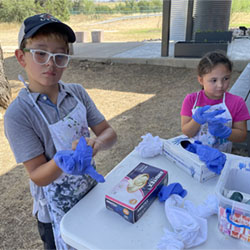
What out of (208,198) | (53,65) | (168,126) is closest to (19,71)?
(168,126)

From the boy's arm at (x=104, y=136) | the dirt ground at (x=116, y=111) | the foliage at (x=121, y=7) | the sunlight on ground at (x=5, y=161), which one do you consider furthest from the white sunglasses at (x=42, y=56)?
the foliage at (x=121, y=7)

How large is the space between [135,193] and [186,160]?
381 millimetres

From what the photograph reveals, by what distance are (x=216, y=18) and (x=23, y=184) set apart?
877cm

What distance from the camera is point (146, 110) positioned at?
460 cm

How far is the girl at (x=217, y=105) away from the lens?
167cm

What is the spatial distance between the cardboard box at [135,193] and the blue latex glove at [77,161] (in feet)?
0.32

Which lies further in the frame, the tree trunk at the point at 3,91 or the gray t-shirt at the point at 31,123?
the tree trunk at the point at 3,91

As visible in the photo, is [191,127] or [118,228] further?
[191,127]

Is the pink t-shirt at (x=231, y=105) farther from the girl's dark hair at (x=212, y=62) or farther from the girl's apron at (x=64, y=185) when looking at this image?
the girl's apron at (x=64, y=185)

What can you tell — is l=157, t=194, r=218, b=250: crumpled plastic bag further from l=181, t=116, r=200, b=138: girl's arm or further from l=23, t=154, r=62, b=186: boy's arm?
l=181, t=116, r=200, b=138: girl's arm

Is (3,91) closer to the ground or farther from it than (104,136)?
closer to the ground

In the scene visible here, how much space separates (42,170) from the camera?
41.8 inches

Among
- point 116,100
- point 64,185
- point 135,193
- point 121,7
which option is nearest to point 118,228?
Result: point 135,193

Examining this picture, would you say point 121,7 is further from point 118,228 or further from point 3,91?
point 118,228
